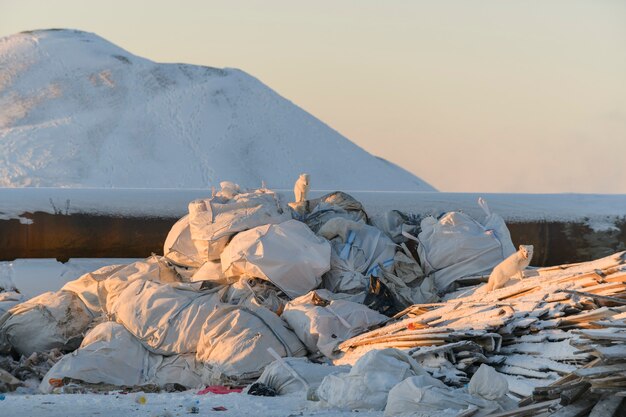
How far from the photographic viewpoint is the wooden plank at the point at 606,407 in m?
3.63

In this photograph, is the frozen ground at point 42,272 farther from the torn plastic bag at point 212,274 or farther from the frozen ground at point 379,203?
the torn plastic bag at point 212,274

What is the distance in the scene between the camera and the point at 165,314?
6.45m

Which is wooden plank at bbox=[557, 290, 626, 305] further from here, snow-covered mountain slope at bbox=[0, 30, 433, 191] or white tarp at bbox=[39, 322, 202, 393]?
snow-covered mountain slope at bbox=[0, 30, 433, 191]

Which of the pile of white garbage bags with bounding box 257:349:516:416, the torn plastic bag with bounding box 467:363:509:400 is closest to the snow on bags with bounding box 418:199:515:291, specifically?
the pile of white garbage bags with bounding box 257:349:516:416

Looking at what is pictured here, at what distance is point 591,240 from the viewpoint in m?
9.17

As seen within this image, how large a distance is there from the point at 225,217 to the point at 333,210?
3.08 ft

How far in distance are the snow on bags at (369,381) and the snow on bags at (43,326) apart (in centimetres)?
245

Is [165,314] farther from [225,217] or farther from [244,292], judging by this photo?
[225,217]

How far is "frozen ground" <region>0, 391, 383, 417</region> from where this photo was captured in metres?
4.60

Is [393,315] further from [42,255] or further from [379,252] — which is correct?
[42,255]

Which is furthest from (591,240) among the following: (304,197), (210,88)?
(210,88)

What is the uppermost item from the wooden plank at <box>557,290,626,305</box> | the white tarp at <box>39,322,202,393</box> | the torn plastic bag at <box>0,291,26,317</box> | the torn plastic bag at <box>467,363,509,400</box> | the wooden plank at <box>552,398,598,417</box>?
the wooden plank at <box>557,290,626,305</box>

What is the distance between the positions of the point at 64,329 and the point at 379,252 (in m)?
2.00

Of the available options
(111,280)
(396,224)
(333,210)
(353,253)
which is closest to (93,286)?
(111,280)
